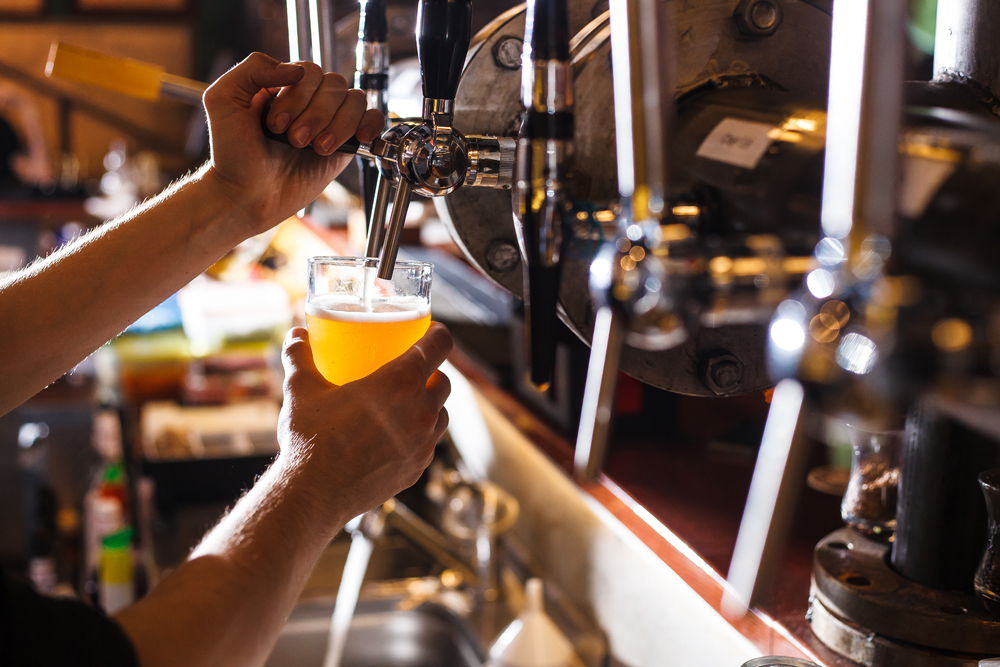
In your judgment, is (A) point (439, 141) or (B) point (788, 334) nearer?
(B) point (788, 334)

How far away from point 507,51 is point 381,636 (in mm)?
1561

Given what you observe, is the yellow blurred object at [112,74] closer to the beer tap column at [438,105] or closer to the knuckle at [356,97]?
the knuckle at [356,97]

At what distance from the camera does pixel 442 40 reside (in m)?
0.65

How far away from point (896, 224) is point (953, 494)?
54 cm

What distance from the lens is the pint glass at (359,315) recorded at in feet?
2.88

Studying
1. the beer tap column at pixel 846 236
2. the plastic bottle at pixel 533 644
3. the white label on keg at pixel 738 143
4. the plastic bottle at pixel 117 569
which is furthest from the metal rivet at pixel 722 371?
the plastic bottle at pixel 117 569

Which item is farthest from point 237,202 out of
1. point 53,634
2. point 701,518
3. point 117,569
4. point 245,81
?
point 117,569

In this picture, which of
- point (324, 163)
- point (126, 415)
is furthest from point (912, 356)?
point (126, 415)

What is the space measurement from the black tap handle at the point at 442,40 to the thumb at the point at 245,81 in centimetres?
28

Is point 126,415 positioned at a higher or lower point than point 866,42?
lower

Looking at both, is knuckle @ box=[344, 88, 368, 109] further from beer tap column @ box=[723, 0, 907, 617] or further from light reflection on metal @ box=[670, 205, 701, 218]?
beer tap column @ box=[723, 0, 907, 617]

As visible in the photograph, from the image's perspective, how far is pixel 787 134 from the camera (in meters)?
0.50

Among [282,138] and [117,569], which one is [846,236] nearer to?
[282,138]

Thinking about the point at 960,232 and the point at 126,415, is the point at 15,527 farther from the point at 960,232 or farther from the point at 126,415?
the point at 960,232
